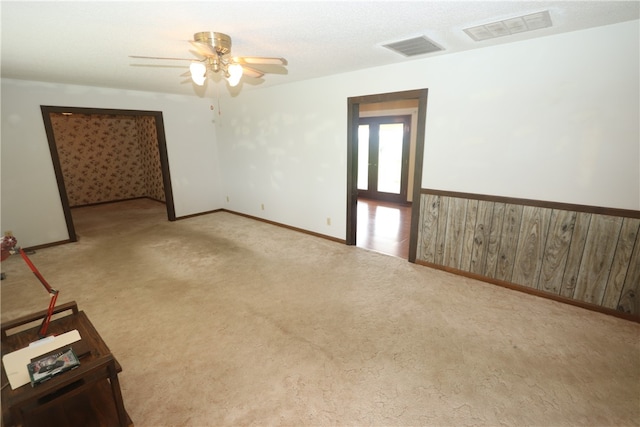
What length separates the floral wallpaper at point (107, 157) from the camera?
6938 mm

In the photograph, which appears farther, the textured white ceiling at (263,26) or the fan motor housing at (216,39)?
the fan motor housing at (216,39)

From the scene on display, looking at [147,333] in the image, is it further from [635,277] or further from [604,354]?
[635,277]

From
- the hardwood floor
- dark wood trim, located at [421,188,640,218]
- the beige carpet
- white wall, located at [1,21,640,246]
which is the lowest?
the beige carpet

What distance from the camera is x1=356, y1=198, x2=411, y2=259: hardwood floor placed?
4371 mm

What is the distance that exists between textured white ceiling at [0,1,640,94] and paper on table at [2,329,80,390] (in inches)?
79.6

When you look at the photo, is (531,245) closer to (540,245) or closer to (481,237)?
(540,245)

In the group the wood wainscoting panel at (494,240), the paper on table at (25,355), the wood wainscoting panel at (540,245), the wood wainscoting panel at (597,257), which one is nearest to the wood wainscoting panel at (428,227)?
the wood wainscoting panel at (540,245)

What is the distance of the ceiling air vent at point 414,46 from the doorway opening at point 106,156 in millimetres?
5440

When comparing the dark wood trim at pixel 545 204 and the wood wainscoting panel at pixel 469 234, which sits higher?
the dark wood trim at pixel 545 204

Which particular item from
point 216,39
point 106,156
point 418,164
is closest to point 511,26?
point 418,164

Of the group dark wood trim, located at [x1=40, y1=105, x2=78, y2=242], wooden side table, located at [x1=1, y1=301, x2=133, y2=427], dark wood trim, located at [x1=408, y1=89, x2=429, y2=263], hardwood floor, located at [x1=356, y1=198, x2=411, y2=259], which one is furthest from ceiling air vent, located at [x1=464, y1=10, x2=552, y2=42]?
dark wood trim, located at [x1=40, y1=105, x2=78, y2=242]

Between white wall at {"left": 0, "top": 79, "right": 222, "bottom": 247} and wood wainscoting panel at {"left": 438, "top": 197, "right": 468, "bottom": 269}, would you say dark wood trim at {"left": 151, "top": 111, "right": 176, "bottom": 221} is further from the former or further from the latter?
wood wainscoting panel at {"left": 438, "top": 197, "right": 468, "bottom": 269}

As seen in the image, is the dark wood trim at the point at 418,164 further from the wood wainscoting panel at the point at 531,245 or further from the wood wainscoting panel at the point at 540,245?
the wood wainscoting panel at the point at 531,245

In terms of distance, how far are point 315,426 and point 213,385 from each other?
29.2 inches
